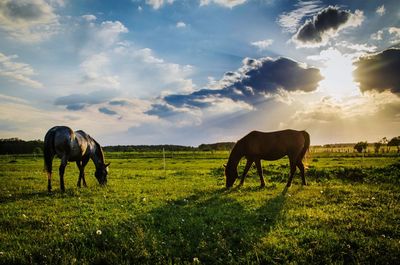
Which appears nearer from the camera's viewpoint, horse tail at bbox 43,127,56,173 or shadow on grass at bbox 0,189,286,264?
shadow on grass at bbox 0,189,286,264

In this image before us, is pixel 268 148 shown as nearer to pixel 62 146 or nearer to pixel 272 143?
pixel 272 143

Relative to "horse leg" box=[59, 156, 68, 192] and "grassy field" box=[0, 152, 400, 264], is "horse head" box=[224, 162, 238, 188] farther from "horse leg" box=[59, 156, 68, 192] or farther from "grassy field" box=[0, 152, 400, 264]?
"horse leg" box=[59, 156, 68, 192]

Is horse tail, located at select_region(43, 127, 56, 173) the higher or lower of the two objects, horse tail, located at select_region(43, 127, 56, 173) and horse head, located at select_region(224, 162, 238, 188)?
the higher

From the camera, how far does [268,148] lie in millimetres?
16609

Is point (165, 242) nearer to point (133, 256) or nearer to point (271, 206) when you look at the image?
point (133, 256)

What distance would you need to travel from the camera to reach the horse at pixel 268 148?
634 inches

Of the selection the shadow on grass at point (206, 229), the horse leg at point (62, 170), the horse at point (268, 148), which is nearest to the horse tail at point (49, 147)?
the horse leg at point (62, 170)

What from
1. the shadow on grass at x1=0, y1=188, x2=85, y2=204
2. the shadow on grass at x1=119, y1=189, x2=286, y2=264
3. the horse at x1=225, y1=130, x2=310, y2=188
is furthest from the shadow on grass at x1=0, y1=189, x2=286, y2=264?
the horse at x1=225, y1=130, x2=310, y2=188

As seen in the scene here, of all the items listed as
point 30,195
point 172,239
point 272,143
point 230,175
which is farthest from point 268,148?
point 30,195

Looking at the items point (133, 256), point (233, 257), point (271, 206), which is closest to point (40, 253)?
point (133, 256)

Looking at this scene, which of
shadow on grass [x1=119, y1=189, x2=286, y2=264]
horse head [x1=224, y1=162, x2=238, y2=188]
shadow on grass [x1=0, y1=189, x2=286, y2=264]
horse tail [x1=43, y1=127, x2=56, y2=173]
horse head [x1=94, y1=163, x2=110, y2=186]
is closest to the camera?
shadow on grass [x1=0, y1=189, x2=286, y2=264]

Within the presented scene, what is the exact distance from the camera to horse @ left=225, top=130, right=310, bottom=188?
16.1 metres

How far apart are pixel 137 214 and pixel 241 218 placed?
3.28 metres

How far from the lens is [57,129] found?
15.1 meters
